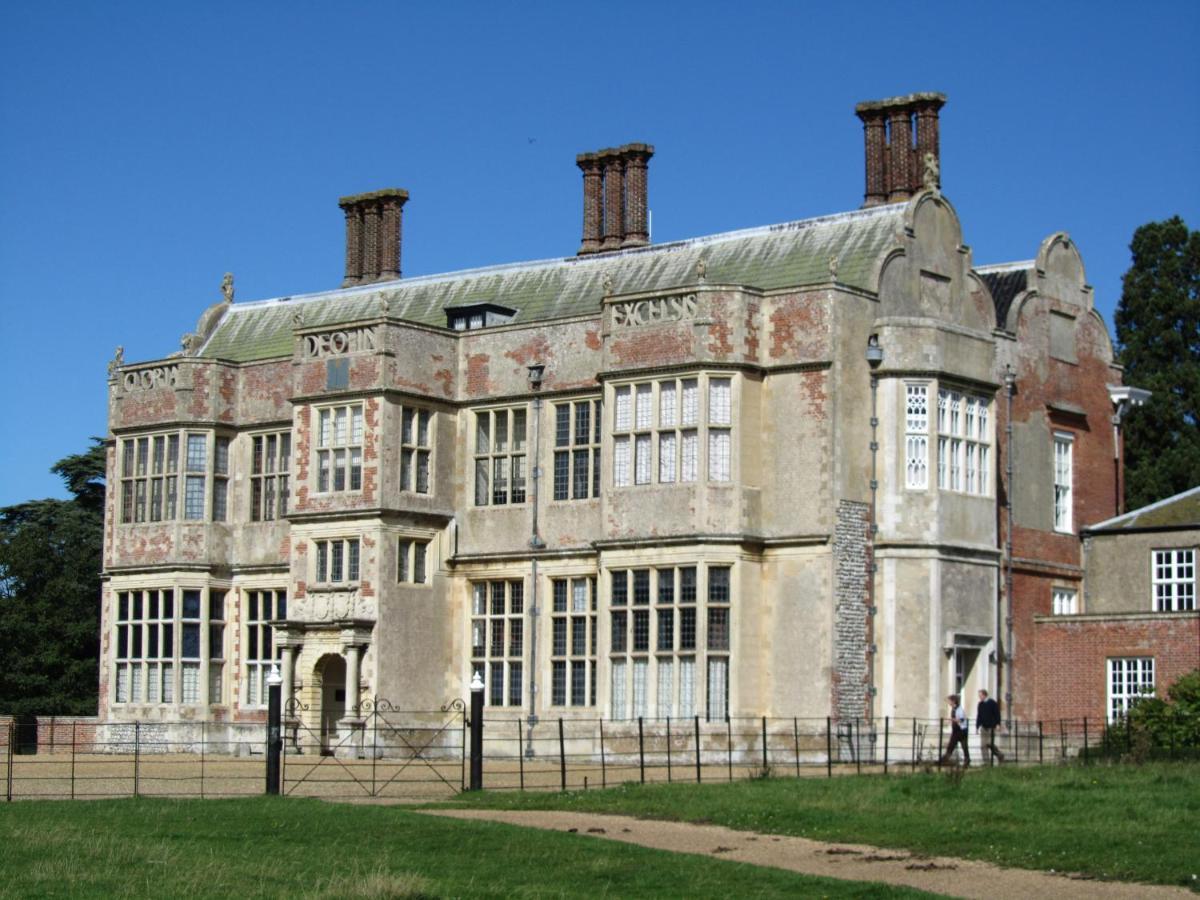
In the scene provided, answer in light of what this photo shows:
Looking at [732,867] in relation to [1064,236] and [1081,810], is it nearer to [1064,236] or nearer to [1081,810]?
[1081,810]

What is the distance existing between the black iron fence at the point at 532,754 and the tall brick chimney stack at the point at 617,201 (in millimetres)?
11108

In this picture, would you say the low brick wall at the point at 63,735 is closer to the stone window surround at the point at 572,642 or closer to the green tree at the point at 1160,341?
the stone window surround at the point at 572,642

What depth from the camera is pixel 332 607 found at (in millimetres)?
39594

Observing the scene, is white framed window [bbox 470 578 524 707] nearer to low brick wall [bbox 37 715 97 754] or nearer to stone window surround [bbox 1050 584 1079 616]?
low brick wall [bbox 37 715 97 754]

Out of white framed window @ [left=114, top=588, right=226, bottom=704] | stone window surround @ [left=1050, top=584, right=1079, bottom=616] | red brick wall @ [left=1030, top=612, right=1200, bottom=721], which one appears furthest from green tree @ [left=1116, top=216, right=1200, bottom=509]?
white framed window @ [left=114, top=588, right=226, bottom=704]

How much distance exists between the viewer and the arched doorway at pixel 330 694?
131 feet

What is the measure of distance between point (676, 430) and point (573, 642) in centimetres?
508

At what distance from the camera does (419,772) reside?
34.6m

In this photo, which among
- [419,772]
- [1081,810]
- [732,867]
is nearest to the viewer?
[732,867]

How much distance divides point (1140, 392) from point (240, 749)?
20.0m

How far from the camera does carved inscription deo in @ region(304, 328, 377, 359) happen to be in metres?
39.7

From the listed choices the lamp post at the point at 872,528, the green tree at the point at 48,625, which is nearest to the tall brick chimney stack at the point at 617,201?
the lamp post at the point at 872,528

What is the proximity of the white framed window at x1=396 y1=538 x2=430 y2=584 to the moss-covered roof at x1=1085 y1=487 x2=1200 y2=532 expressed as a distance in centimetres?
1300

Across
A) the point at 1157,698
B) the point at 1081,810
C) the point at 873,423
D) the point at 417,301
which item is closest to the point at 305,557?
the point at 417,301
